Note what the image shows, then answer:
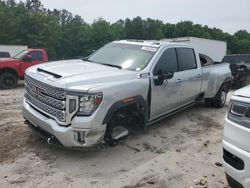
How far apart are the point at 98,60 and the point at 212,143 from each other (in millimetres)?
2698

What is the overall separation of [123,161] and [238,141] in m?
2.19

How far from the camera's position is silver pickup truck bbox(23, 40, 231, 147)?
4777mm

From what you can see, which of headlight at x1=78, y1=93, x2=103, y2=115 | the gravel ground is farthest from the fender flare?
the gravel ground

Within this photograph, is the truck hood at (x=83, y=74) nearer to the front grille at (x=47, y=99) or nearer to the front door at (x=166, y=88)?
the front grille at (x=47, y=99)

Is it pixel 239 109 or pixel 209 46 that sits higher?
pixel 239 109

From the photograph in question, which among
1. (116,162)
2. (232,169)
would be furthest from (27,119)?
(232,169)

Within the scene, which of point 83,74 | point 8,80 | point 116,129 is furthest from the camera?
point 8,80

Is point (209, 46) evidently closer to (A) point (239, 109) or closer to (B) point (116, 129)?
(B) point (116, 129)

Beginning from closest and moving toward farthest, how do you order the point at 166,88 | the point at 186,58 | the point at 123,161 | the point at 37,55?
the point at 123,161, the point at 166,88, the point at 186,58, the point at 37,55

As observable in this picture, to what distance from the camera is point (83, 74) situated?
5211 millimetres

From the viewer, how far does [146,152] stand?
5535 mm

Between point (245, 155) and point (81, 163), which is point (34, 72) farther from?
point (245, 155)

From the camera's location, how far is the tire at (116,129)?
529 cm

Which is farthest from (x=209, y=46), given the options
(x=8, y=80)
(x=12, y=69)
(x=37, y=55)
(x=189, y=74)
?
(x=189, y=74)
